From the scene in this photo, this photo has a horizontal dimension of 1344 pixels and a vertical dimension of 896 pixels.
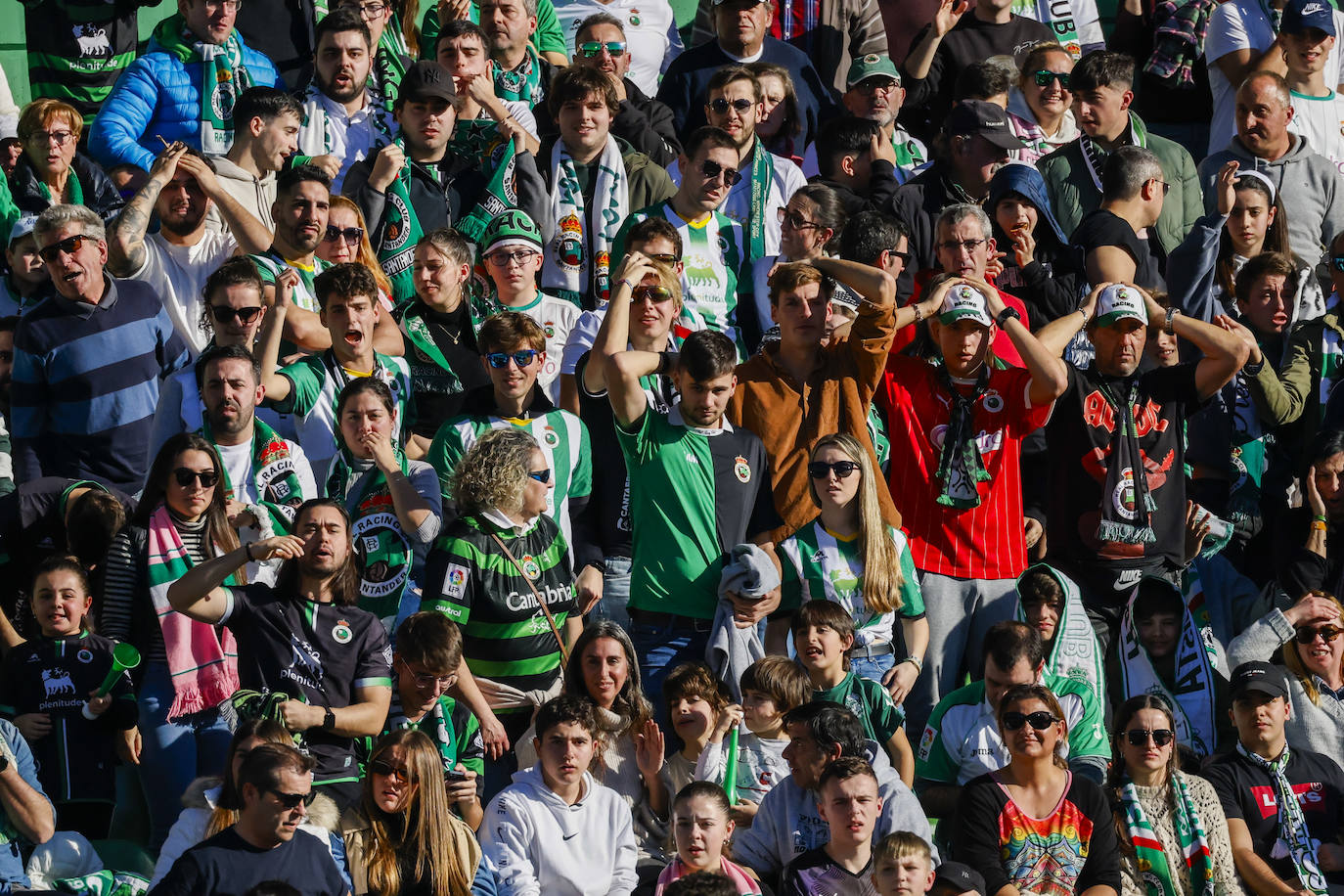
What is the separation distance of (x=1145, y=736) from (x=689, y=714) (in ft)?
5.99

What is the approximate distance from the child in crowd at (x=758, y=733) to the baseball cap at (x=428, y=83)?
12.8 feet

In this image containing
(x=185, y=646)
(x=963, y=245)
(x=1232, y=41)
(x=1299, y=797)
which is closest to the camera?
(x=185, y=646)

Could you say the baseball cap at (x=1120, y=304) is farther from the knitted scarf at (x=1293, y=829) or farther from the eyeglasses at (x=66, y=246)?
the eyeglasses at (x=66, y=246)

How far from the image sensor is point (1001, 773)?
8.09 metres

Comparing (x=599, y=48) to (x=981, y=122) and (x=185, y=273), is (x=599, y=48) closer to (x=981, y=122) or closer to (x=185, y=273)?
(x=981, y=122)

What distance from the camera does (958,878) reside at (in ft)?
24.8

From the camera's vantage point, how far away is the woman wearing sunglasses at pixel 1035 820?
7.91m

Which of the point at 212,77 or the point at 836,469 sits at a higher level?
the point at 212,77

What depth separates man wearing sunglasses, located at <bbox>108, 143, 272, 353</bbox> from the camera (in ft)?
31.8

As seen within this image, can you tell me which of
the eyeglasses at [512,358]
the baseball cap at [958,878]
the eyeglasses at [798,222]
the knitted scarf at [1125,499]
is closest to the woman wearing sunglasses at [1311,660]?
the knitted scarf at [1125,499]

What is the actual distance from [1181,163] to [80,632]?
22.5 ft

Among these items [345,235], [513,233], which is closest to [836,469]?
[513,233]

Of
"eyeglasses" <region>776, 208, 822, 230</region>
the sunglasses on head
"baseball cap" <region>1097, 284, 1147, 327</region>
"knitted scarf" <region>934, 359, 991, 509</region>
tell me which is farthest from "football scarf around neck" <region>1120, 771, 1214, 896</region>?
the sunglasses on head

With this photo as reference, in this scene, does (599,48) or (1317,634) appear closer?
(1317,634)
